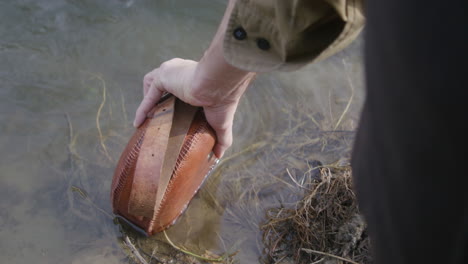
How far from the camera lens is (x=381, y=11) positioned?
79 centimetres

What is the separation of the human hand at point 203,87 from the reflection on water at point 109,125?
742 millimetres

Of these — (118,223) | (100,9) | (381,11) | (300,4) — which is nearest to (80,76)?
(100,9)

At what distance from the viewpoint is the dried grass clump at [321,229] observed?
2676mm

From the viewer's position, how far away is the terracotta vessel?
214cm

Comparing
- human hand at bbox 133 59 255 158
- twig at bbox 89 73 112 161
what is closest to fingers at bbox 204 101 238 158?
human hand at bbox 133 59 255 158

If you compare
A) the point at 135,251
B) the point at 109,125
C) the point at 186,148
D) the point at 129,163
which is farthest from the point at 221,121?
the point at 109,125

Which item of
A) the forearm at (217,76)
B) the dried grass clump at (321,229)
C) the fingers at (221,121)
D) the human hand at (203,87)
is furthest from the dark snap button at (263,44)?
the dried grass clump at (321,229)

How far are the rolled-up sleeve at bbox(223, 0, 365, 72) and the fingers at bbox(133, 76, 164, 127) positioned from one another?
86cm

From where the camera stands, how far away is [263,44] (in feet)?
4.81

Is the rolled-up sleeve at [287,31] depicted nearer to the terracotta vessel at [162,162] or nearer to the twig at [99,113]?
the terracotta vessel at [162,162]

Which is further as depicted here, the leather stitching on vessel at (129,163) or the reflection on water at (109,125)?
the reflection on water at (109,125)

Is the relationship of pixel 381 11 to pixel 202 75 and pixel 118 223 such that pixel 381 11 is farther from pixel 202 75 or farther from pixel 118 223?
pixel 118 223

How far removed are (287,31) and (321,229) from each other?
5.72 ft

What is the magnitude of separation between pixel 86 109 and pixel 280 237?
5.67 feet
